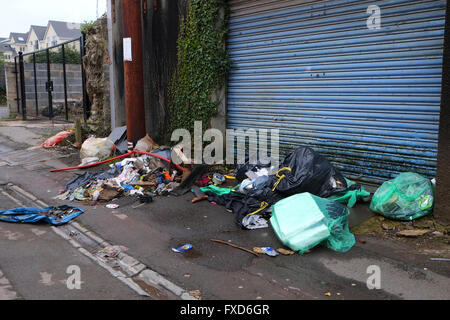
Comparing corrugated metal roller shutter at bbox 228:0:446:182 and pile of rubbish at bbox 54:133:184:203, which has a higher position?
corrugated metal roller shutter at bbox 228:0:446:182

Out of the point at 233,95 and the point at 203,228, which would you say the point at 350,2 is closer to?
the point at 233,95

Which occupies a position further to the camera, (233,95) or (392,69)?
(233,95)

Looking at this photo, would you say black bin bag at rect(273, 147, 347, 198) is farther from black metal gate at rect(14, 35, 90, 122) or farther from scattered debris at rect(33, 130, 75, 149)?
black metal gate at rect(14, 35, 90, 122)

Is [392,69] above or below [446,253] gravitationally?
above

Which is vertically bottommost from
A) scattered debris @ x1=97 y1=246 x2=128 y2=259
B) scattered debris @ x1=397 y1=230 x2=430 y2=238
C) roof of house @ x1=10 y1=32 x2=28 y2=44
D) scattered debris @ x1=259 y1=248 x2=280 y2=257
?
scattered debris @ x1=97 y1=246 x2=128 y2=259

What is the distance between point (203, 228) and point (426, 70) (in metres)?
3.62

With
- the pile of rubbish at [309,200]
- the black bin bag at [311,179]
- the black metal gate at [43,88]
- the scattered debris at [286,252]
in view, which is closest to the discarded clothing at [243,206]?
the pile of rubbish at [309,200]

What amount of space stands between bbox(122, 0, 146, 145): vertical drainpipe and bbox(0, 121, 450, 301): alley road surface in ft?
9.50

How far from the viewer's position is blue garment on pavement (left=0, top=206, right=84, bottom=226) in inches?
211

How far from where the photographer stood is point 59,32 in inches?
2405

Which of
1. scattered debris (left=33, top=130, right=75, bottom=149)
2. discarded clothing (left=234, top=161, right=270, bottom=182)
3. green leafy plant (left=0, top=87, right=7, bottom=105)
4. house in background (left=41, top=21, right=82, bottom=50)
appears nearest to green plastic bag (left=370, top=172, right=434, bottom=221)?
discarded clothing (left=234, top=161, right=270, bottom=182)
